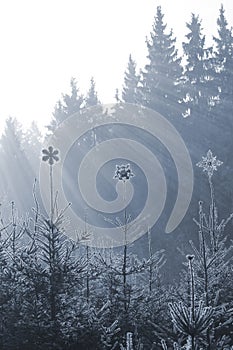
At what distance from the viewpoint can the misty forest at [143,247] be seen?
11602 millimetres

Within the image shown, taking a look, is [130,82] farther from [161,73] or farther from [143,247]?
[143,247]

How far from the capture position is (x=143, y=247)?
135ft

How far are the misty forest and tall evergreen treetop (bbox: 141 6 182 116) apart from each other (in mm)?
126

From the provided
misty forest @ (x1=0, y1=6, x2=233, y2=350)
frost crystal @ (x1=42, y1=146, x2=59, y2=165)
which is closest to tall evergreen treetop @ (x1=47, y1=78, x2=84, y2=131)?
misty forest @ (x1=0, y1=6, x2=233, y2=350)

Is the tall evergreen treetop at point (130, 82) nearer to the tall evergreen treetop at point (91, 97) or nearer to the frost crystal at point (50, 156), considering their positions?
the tall evergreen treetop at point (91, 97)

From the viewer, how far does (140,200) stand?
Answer: 46.3 metres

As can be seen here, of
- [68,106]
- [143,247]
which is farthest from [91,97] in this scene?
[143,247]

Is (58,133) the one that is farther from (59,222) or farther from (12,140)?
(59,222)

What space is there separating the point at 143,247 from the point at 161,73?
23.0 m

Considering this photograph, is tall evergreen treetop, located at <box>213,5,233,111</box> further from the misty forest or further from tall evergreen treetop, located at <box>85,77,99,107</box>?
tall evergreen treetop, located at <box>85,77,99,107</box>

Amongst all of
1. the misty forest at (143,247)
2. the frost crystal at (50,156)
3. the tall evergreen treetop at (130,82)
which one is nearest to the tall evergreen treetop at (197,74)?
the misty forest at (143,247)

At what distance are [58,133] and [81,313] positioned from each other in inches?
1799

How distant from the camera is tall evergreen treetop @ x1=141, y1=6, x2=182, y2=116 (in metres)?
50.9

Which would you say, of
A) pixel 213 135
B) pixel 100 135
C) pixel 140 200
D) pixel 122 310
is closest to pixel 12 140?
pixel 100 135
